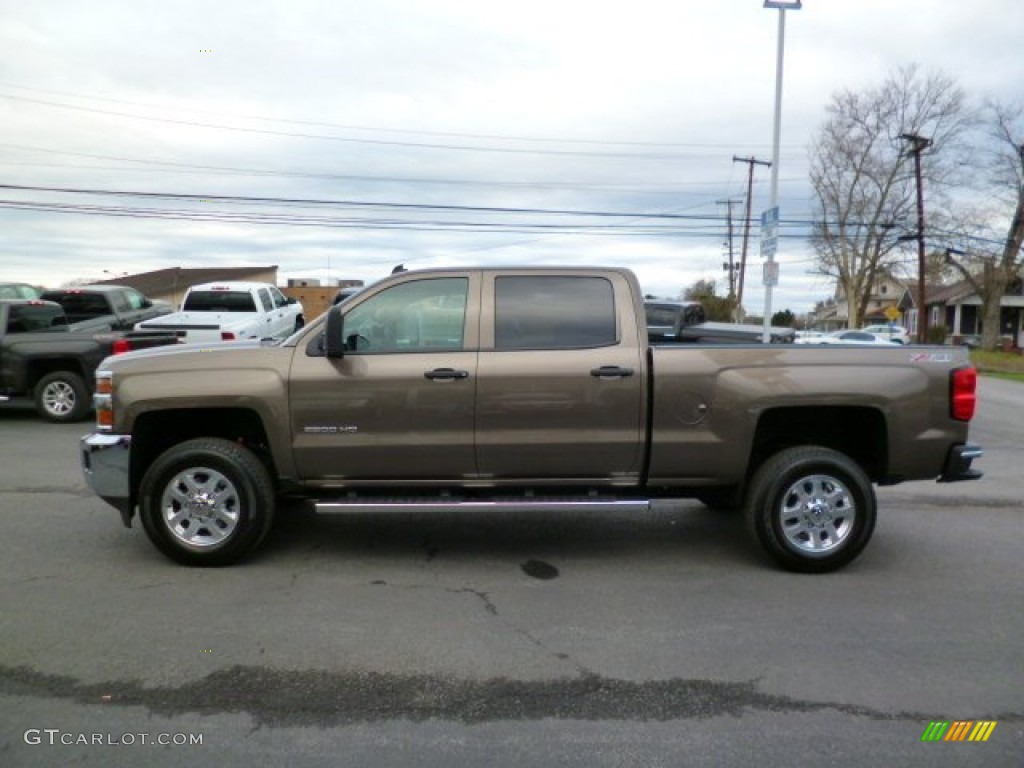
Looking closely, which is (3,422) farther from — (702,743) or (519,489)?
(702,743)

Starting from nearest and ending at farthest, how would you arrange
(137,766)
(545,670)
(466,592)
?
1. (137,766)
2. (545,670)
3. (466,592)

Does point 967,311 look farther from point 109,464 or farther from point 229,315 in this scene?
point 109,464

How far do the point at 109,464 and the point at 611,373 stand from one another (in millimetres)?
3177

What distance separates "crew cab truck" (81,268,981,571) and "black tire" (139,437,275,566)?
0.5 inches

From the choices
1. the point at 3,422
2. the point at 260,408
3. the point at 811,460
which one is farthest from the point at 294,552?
the point at 3,422

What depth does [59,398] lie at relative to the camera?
37.3 ft

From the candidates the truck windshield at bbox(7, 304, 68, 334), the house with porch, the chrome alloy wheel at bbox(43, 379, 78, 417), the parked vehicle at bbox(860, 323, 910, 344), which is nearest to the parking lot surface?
the chrome alloy wheel at bbox(43, 379, 78, 417)

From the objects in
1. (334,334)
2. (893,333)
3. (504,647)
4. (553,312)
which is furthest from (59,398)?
(893,333)

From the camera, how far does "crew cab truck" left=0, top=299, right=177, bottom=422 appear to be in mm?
11266

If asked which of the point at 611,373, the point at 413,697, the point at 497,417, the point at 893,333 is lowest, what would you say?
the point at 413,697

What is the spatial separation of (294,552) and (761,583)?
3.08 metres

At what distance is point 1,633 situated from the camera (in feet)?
13.6

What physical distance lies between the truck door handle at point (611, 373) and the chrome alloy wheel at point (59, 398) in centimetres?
912

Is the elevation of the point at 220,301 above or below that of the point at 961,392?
above
